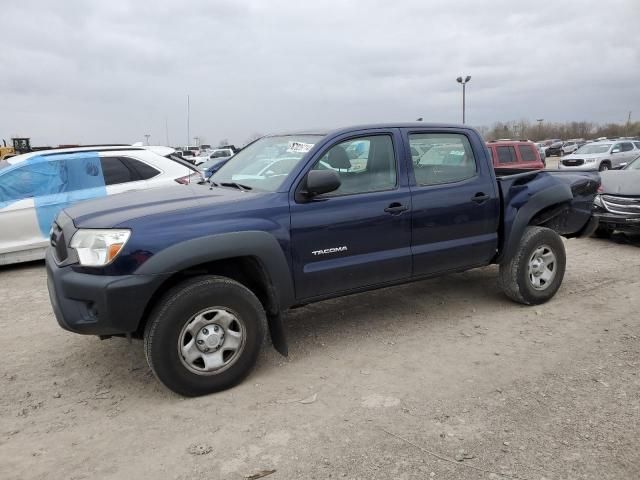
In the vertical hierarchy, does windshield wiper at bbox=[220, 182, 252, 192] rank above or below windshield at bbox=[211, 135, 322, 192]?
below

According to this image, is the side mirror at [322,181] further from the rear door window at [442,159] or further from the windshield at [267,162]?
the rear door window at [442,159]

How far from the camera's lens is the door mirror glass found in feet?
11.8

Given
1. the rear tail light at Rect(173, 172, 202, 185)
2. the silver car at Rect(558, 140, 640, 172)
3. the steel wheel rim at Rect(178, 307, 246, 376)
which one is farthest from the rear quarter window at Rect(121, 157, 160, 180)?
the silver car at Rect(558, 140, 640, 172)

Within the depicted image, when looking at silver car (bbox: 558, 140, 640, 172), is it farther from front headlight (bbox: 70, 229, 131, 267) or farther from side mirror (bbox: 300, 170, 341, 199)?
front headlight (bbox: 70, 229, 131, 267)

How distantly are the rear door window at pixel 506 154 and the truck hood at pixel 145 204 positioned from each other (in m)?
11.1

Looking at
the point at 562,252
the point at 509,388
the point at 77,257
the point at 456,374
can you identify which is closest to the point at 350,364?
the point at 456,374

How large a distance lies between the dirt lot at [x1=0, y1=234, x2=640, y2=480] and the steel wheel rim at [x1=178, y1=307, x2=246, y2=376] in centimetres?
24

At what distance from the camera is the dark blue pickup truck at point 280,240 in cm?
323

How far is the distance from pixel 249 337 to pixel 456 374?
1515 mm

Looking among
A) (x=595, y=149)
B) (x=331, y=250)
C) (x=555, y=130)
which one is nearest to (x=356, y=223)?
(x=331, y=250)

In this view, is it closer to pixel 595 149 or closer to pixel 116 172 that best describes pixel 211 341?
pixel 116 172

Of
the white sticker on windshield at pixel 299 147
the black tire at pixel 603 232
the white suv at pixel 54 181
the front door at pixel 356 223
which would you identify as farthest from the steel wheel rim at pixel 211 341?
the black tire at pixel 603 232

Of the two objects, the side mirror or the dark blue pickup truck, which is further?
the side mirror

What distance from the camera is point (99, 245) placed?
322cm
